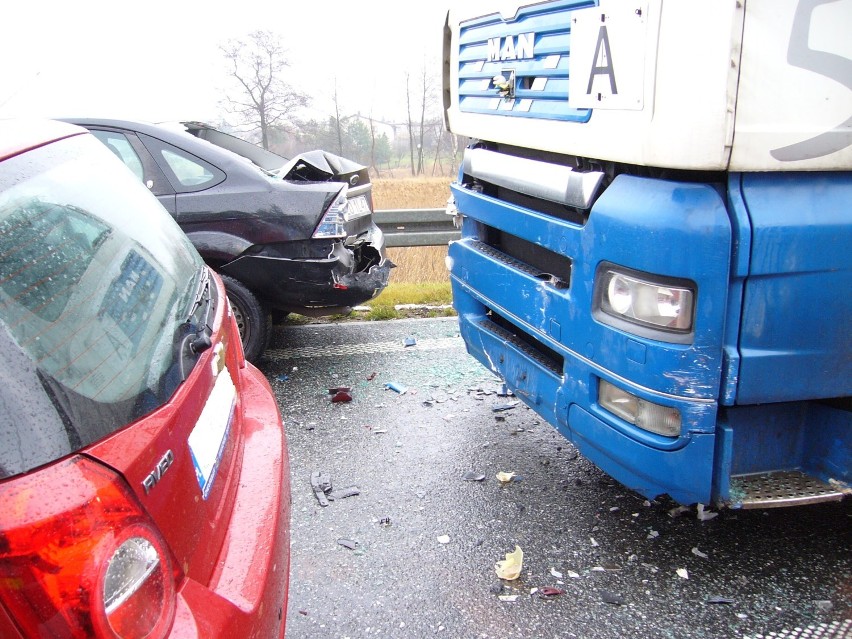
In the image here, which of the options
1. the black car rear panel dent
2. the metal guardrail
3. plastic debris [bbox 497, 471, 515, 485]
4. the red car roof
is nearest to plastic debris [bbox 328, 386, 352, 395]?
the black car rear panel dent

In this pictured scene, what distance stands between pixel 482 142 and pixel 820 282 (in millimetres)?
1947

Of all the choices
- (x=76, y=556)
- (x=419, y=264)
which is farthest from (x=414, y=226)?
(x=76, y=556)

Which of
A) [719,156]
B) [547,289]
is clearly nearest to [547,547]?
[547,289]

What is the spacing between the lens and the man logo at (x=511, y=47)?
2.97 m

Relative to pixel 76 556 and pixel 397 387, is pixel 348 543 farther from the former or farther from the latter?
pixel 76 556

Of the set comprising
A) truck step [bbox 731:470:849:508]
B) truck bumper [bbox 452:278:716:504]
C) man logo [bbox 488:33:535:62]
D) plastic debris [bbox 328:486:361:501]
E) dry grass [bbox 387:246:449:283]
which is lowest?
plastic debris [bbox 328:486:361:501]

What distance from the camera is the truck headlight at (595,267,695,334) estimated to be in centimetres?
225

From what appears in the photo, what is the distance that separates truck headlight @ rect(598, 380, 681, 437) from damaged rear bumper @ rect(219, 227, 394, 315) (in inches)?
99.3

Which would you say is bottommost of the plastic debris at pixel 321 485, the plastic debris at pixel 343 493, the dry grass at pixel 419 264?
the plastic debris at pixel 343 493

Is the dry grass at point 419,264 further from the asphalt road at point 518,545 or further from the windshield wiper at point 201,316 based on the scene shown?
the windshield wiper at point 201,316

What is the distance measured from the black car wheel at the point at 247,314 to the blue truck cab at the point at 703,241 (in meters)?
2.49

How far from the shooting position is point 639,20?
7.38ft

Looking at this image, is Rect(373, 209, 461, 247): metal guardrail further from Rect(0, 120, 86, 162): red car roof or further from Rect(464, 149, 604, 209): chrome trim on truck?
Rect(0, 120, 86, 162): red car roof

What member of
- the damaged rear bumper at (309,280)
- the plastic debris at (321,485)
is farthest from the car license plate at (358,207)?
the plastic debris at (321,485)
